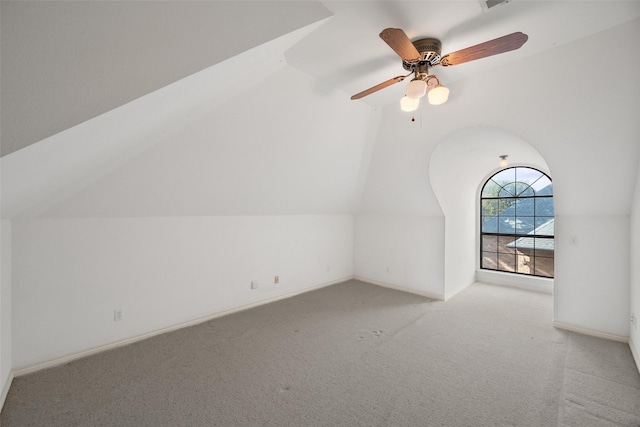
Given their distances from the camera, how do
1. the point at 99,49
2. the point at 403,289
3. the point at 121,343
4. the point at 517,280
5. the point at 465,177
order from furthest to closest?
1. the point at 517,280
2. the point at 403,289
3. the point at 465,177
4. the point at 121,343
5. the point at 99,49

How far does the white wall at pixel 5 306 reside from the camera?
2.04 m

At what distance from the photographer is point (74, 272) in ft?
8.50

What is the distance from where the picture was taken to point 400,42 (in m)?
1.69

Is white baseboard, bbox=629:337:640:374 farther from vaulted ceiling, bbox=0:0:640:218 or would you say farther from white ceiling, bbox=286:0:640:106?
white ceiling, bbox=286:0:640:106

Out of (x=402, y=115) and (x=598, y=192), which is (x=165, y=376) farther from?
(x=598, y=192)

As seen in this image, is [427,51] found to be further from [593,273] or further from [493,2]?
[593,273]

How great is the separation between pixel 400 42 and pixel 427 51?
0.51 metres

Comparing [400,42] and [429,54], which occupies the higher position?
[429,54]

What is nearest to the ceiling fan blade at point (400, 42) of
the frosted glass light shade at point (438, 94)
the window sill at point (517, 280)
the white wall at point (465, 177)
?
the frosted glass light shade at point (438, 94)

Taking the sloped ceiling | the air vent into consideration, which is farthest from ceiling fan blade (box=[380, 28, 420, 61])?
the sloped ceiling

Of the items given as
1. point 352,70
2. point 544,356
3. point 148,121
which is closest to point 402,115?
point 352,70

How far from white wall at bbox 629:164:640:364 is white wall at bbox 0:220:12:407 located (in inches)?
201

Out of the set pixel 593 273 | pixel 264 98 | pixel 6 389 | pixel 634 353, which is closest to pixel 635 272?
pixel 593 273

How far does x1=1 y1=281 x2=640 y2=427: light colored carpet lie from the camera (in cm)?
189
